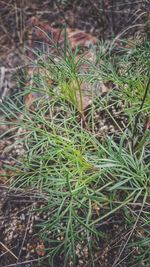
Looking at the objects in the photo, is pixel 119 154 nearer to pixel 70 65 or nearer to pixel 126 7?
pixel 70 65

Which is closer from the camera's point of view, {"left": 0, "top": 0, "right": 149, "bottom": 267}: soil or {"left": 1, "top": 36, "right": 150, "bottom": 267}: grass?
{"left": 1, "top": 36, "right": 150, "bottom": 267}: grass

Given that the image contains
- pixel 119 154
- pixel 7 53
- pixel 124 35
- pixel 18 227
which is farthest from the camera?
pixel 7 53

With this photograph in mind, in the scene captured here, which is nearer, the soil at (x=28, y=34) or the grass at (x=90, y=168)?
the grass at (x=90, y=168)

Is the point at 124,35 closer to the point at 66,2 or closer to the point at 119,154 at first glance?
the point at 66,2

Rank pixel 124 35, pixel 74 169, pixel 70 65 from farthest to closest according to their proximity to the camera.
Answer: pixel 124 35
pixel 70 65
pixel 74 169

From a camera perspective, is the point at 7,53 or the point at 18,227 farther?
the point at 7,53

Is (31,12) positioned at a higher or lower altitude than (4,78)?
higher

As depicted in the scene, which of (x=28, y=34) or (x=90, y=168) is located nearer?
(x=90, y=168)

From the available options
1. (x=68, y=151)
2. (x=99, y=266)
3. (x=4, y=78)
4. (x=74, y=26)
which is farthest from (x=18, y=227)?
(x=74, y=26)

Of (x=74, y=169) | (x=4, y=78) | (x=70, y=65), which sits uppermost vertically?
(x=70, y=65)
